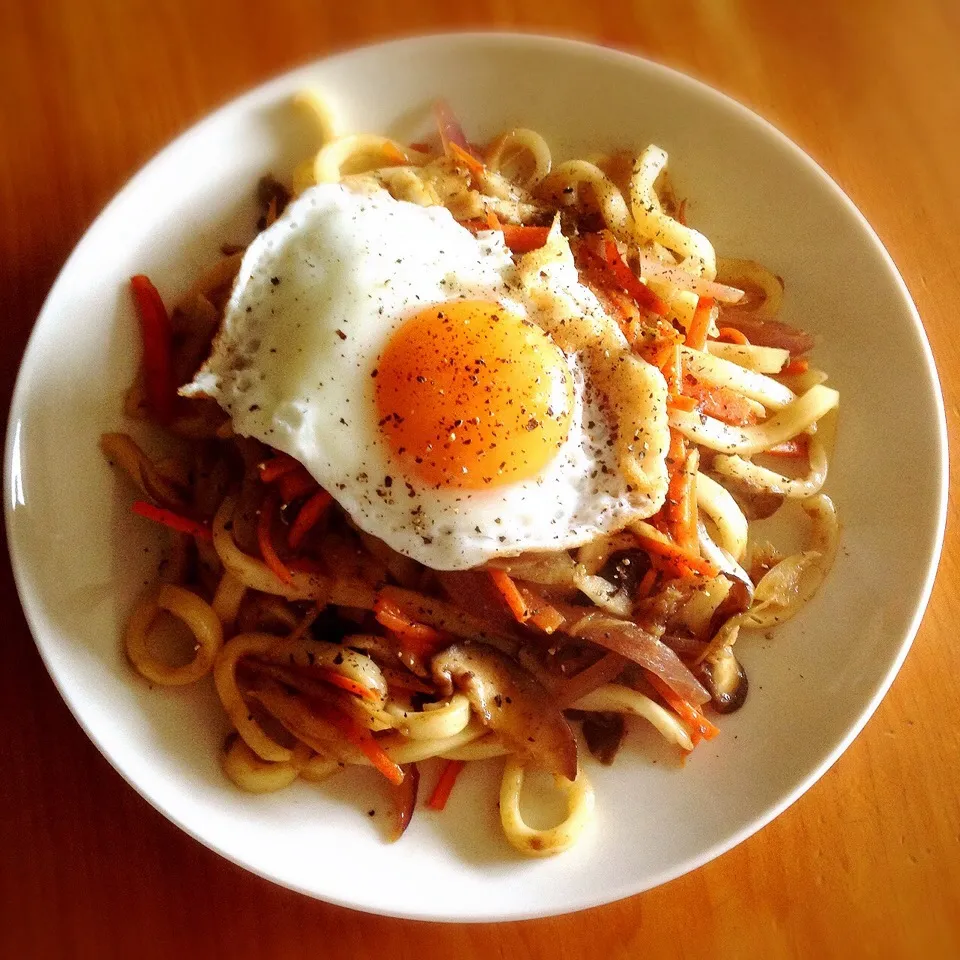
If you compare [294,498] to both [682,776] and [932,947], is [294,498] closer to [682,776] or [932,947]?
[682,776]

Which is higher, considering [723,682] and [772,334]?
[772,334]

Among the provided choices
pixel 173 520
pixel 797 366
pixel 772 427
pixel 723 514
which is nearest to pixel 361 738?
pixel 173 520

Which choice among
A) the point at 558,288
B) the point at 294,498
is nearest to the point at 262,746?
the point at 294,498

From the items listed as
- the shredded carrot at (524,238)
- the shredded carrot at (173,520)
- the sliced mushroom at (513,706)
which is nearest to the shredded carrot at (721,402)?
the shredded carrot at (524,238)

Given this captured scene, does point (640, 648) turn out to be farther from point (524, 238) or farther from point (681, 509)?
point (524, 238)

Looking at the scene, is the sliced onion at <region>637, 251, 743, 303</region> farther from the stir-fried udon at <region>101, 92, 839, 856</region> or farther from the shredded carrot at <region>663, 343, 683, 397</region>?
the shredded carrot at <region>663, 343, 683, 397</region>

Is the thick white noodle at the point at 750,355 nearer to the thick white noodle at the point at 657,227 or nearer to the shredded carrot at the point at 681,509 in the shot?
the thick white noodle at the point at 657,227
